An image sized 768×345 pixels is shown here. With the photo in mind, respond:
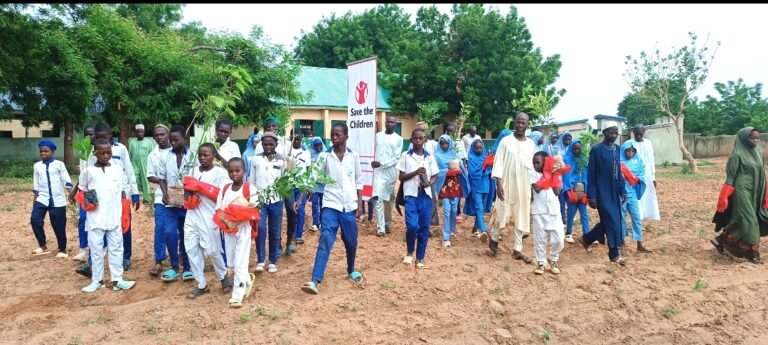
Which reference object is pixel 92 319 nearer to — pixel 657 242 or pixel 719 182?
pixel 657 242

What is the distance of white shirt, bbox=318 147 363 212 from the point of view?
5293mm

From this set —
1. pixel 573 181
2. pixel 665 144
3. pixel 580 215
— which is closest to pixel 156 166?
pixel 580 215

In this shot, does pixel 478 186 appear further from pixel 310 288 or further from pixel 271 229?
pixel 310 288

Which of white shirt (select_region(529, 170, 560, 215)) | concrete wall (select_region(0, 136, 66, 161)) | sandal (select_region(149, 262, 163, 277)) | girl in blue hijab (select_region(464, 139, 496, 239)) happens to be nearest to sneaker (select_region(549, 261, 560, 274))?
white shirt (select_region(529, 170, 560, 215))

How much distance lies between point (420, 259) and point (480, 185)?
2258 millimetres

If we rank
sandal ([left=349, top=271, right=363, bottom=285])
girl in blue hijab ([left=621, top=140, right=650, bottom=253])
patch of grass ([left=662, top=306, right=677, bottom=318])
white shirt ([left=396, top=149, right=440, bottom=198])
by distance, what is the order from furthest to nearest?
girl in blue hijab ([left=621, top=140, right=650, bottom=253])
white shirt ([left=396, top=149, right=440, bottom=198])
sandal ([left=349, top=271, right=363, bottom=285])
patch of grass ([left=662, top=306, right=677, bottom=318])

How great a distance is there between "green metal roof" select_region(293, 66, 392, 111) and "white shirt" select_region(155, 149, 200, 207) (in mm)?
17859

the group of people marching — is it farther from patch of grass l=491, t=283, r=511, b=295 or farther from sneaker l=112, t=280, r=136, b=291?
patch of grass l=491, t=283, r=511, b=295

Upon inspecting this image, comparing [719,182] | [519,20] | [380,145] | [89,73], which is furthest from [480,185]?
[519,20]

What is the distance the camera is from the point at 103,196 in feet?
17.6

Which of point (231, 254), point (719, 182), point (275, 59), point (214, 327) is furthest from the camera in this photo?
point (275, 59)

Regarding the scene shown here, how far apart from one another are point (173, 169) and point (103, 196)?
703mm

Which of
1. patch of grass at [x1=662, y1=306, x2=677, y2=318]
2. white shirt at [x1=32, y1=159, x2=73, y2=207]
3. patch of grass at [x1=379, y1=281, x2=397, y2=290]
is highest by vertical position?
white shirt at [x1=32, y1=159, x2=73, y2=207]

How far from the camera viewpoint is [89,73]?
15891 millimetres
